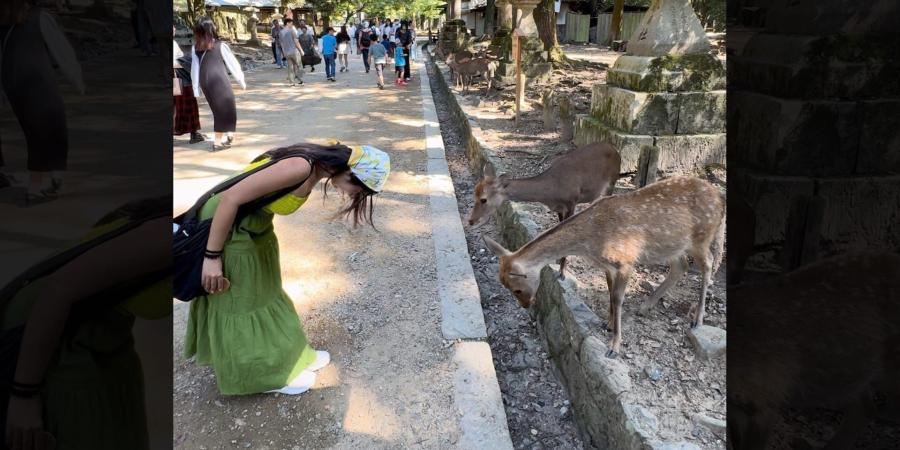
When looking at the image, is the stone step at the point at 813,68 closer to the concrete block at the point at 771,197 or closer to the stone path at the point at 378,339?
the concrete block at the point at 771,197

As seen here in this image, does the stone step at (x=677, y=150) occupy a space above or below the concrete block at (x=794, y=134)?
below

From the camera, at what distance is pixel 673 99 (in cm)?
527

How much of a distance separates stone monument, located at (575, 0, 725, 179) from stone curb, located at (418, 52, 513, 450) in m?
1.94

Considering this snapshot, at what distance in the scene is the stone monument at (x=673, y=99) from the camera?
5.30 m

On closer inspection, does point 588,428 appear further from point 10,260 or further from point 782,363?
point 10,260

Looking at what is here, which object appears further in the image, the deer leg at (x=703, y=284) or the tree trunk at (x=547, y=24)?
the tree trunk at (x=547, y=24)

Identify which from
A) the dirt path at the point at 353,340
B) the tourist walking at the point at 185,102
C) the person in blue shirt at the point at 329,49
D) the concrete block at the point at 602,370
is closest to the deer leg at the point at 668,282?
the concrete block at the point at 602,370

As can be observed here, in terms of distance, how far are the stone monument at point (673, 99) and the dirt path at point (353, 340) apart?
2217mm

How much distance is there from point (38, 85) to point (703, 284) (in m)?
3.25

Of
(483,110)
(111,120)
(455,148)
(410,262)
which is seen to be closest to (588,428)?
(410,262)

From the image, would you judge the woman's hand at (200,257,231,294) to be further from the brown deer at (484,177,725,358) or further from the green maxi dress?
the brown deer at (484,177,725,358)

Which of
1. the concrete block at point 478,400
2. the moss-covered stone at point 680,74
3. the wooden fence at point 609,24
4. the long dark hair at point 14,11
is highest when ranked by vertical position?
the wooden fence at point 609,24

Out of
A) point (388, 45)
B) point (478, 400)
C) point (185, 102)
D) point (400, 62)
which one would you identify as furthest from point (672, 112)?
point (388, 45)

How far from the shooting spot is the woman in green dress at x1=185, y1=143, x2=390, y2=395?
7.81ft
